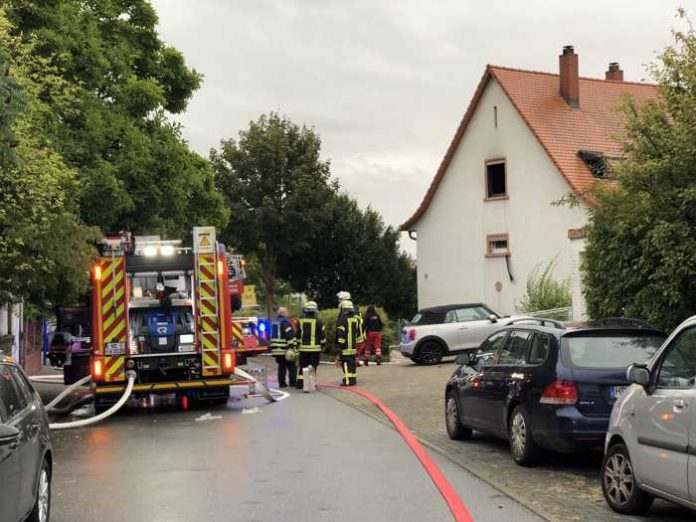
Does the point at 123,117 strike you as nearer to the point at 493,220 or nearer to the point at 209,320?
the point at 209,320

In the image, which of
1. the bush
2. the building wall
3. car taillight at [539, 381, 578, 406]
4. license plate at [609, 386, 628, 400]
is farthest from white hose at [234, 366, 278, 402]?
the building wall

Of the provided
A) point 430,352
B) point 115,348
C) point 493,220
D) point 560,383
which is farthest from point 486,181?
point 560,383

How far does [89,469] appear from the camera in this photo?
34.8 feet

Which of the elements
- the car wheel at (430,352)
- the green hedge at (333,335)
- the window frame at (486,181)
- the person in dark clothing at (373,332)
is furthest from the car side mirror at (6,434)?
the window frame at (486,181)

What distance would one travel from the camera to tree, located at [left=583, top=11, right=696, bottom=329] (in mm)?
11156

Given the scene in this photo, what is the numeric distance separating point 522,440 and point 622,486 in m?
2.51

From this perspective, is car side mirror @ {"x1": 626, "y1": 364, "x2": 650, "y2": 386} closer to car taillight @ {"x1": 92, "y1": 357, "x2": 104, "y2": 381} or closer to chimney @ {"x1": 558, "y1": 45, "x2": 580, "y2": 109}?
car taillight @ {"x1": 92, "y1": 357, "x2": 104, "y2": 381}

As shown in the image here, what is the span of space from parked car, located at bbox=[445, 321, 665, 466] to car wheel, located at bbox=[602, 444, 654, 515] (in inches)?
56.7

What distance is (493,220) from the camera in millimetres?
35281

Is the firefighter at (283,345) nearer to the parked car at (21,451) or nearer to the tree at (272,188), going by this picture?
the parked car at (21,451)

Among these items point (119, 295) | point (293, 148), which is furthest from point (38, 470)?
point (293, 148)

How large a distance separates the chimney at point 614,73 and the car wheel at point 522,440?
3724 cm

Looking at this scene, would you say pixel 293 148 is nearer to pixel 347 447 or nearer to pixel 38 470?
pixel 347 447

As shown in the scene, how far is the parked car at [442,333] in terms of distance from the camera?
2656 centimetres
